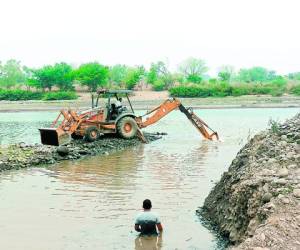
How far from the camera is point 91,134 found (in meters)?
23.0

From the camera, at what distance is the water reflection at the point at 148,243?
32.0 feet

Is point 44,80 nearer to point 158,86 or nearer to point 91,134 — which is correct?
point 158,86

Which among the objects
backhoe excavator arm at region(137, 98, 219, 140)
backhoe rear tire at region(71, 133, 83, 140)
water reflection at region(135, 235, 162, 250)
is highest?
backhoe excavator arm at region(137, 98, 219, 140)

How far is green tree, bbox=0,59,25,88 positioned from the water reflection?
109m

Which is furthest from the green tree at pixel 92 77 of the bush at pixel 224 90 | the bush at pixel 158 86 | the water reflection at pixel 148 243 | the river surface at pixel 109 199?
the water reflection at pixel 148 243

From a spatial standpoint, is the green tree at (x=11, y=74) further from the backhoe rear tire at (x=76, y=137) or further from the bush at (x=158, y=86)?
the backhoe rear tire at (x=76, y=137)

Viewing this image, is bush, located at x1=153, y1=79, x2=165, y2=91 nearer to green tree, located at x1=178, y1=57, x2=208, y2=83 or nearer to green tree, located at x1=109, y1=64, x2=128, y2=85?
green tree, located at x1=109, y1=64, x2=128, y2=85

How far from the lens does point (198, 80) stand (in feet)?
343

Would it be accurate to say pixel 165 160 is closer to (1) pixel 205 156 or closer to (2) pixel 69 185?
(1) pixel 205 156

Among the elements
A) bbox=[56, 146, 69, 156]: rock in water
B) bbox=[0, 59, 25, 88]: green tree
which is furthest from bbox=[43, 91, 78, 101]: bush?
bbox=[56, 146, 69, 156]: rock in water

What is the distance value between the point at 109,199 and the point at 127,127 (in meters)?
11.0

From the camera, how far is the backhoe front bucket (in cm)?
2152

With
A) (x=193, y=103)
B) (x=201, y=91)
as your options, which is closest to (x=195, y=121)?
(x=193, y=103)

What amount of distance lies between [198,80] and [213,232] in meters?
95.2
